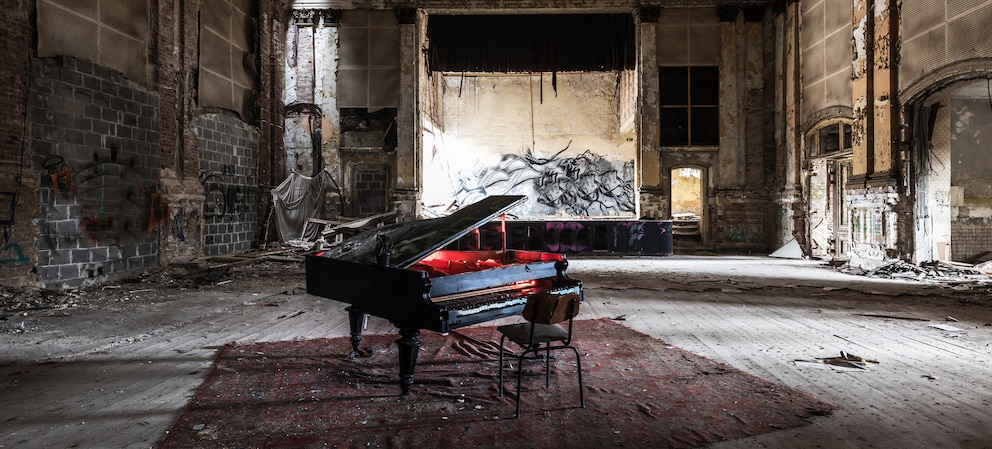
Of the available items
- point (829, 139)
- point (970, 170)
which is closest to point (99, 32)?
point (829, 139)

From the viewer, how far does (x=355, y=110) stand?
14.1m

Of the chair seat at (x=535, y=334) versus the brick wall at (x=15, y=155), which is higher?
the brick wall at (x=15, y=155)

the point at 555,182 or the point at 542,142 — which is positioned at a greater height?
the point at 542,142

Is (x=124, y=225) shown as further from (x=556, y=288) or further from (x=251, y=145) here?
(x=556, y=288)

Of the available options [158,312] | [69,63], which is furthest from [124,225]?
[158,312]

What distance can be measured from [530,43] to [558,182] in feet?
20.9

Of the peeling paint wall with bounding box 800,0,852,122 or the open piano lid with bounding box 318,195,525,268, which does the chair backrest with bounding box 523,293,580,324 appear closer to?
the open piano lid with bounding box 318,195,525,268

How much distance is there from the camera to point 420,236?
12.2 ft

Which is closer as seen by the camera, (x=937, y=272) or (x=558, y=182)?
(x=937, y=272)

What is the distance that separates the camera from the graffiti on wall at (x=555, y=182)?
20219 mm

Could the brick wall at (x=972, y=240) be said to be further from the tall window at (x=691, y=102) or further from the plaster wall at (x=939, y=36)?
the tall window at (x=691, y=102)

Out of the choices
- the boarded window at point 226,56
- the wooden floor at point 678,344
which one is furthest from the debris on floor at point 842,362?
the boarded window at point 226,56

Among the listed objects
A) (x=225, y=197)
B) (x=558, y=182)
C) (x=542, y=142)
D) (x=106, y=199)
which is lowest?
(x=106, y=199)

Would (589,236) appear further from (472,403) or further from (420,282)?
(420,282)
